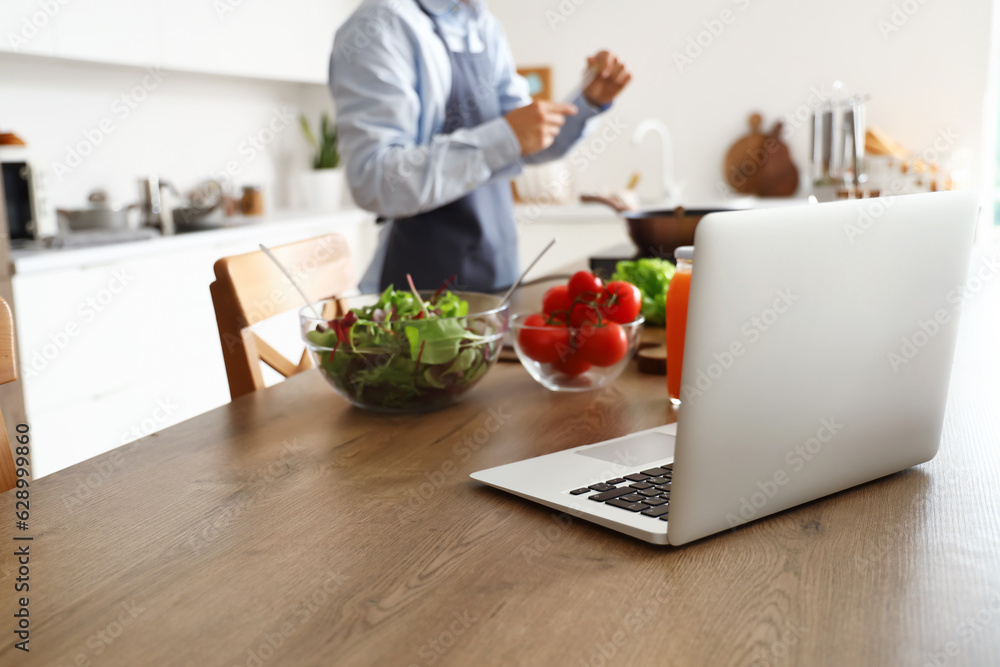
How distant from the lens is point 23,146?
2598 millimetres

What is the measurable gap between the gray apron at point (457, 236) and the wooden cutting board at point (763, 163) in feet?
7.89

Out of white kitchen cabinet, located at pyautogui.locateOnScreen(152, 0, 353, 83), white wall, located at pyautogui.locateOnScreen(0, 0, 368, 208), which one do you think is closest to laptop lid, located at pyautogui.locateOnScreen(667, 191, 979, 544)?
white wall, located at pyautogui.locateOnScreen(0, 0, 368, 208)

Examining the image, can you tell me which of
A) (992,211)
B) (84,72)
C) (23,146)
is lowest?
(992,211)

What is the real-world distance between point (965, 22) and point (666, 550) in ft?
12.6

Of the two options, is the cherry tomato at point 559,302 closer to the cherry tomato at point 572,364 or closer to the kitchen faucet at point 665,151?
the cherry tomato at point 572,364

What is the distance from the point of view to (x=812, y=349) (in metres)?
0.60

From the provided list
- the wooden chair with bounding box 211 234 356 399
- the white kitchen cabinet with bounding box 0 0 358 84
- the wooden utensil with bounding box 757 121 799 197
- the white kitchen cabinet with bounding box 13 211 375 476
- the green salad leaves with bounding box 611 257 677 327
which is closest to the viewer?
the wooden chair with bounding box 211 234 356 399

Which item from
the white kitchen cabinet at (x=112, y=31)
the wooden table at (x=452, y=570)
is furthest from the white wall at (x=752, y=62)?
the wooden table at (x=452, y=570)

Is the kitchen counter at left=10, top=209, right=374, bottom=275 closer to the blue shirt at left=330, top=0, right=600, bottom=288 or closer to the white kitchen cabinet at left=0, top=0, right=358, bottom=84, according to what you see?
the white kitchen cabinet at left=0, top=0, right=358, bottom=84

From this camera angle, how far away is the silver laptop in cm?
54

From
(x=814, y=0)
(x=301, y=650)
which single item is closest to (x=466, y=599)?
(x=301, y=650)

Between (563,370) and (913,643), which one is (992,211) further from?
(913,643)

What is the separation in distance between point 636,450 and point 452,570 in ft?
0.84

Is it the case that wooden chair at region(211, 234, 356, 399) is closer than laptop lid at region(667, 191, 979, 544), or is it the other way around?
laptop lid at region(667, 191, 979, 544)
